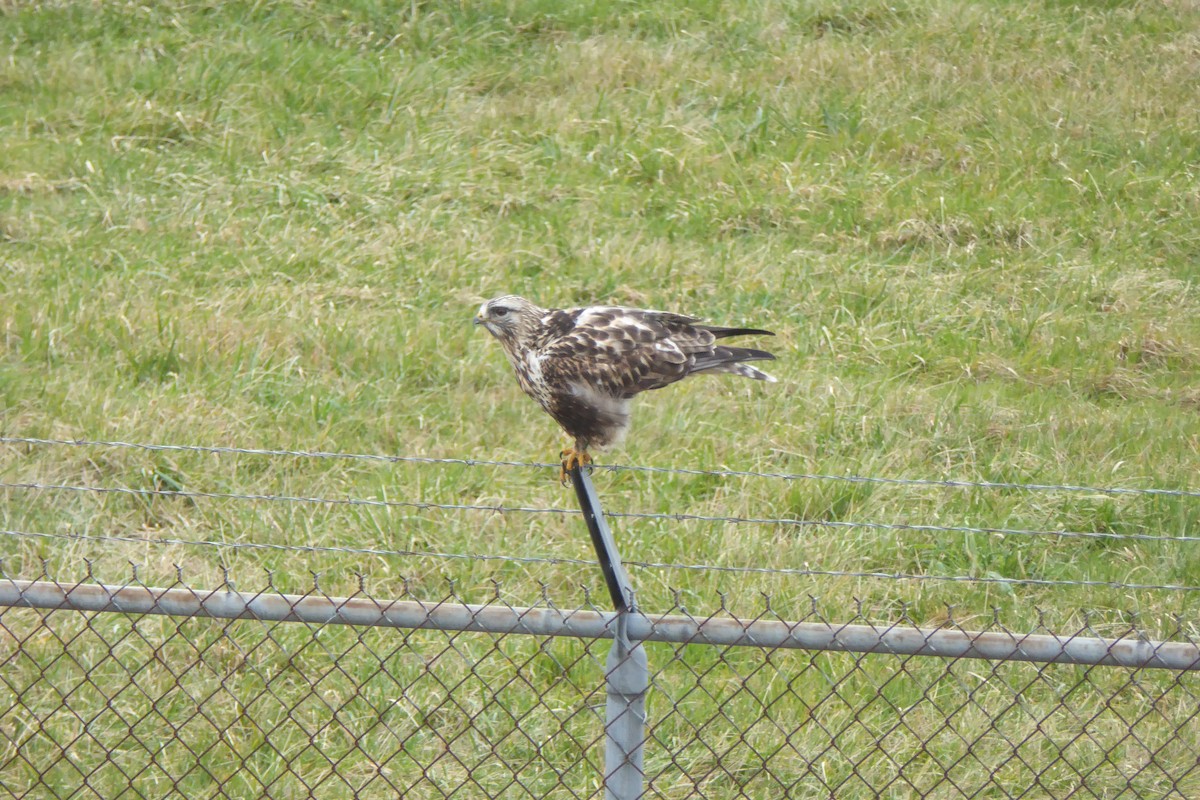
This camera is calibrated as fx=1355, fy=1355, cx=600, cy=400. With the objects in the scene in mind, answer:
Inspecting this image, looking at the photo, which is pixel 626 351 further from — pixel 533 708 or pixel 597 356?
pixel 533 708

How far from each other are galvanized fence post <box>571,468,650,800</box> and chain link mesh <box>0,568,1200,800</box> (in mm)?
1030

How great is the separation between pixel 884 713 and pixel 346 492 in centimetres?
252

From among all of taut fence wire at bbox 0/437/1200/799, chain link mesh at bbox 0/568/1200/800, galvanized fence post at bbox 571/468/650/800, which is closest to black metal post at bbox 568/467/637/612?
galvanized fence post at bbox 571/468/650/800

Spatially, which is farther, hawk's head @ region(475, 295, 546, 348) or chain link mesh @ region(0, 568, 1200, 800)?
hawk's head @ region(475, 295, 546, 348)

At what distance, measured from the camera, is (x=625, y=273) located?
7.78 meters

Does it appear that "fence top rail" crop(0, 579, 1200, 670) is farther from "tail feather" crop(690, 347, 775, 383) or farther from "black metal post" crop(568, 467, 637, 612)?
"tail feather" crop(690, 347, 775, 383)

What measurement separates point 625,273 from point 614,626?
4.95 m

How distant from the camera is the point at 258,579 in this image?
523 cm

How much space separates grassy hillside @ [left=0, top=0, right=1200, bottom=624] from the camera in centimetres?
567

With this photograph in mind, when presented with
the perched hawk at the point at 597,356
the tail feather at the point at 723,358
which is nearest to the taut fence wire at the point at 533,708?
the perched hawk at the point at 597,356

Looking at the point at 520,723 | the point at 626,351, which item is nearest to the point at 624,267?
the point at 626,351

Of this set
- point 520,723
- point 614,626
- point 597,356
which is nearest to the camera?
point 614,626

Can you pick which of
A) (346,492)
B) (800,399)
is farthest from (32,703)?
(800,399)

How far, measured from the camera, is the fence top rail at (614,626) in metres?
2.89
